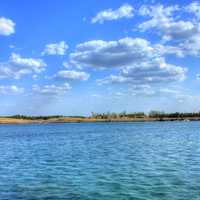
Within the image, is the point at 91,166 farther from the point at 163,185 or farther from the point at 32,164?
the point at 163,185

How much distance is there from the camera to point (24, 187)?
2680 cm

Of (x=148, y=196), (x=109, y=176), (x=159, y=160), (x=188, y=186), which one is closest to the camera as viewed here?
(x=148, y=196)

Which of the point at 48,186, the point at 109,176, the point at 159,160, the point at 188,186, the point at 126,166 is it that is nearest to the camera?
the point at 188,186

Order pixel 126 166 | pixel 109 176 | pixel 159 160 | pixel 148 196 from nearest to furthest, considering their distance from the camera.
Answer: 1. pixel 148 196
2. pixel 109 176
3. pixel 126 166
4. pixel 159 160

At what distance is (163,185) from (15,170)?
632 inches

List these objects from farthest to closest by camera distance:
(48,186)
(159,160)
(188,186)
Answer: (159,160)
(48,186)
(188,186)

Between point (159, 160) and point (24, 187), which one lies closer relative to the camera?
point (24, 187)

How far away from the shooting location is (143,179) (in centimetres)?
2828

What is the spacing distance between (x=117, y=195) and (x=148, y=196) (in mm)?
1928

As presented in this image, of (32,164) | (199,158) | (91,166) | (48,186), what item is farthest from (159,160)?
(48,186)

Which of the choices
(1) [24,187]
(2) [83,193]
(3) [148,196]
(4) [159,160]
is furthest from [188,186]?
(4) [159,160]

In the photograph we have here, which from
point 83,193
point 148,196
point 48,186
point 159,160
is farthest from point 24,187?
point 159,160

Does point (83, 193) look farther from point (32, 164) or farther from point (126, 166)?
point (32, 164)

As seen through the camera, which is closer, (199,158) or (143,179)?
(143,179)
